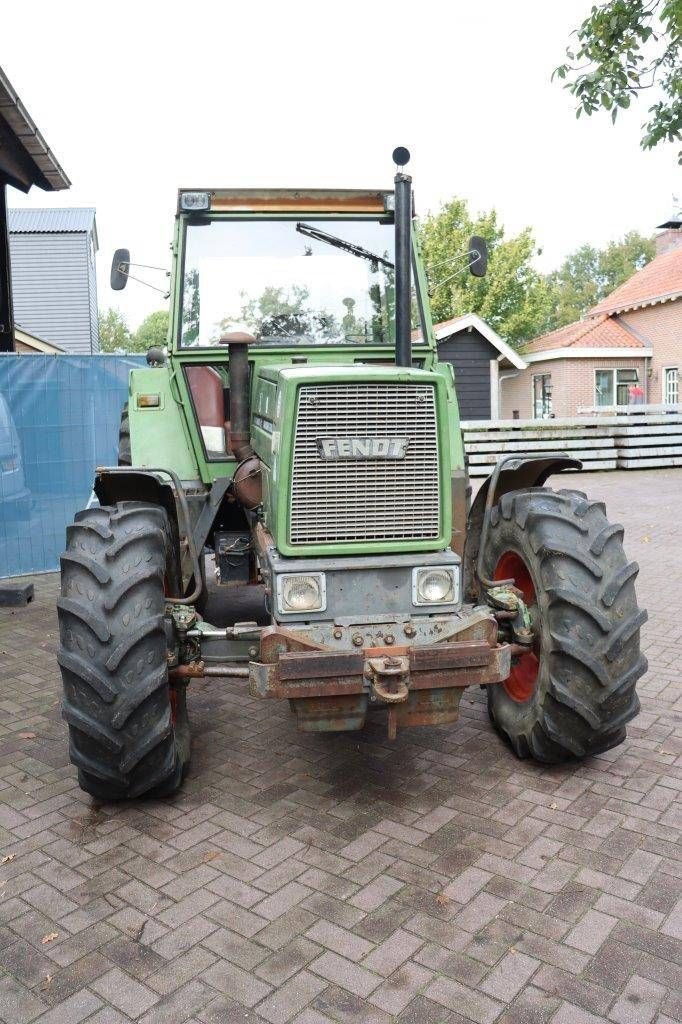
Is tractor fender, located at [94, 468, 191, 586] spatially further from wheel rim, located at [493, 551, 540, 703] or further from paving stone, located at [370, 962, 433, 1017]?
paving stone, located at [370, 962, 433, 1017]

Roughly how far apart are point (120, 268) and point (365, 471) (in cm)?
262

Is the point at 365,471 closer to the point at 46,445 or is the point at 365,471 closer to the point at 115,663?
the point at 115,663

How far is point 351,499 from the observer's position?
3809 millimetres

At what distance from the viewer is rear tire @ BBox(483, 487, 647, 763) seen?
3.87m

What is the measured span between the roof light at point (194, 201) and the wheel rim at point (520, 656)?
102 inches

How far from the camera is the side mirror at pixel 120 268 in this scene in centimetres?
548

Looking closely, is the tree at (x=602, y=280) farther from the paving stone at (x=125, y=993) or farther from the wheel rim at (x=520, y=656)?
the paving stone at (x=125, y=993)

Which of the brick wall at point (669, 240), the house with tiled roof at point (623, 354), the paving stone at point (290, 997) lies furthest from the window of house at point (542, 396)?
the paving stone at point (290, 997)

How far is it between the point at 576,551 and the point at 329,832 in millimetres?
1638

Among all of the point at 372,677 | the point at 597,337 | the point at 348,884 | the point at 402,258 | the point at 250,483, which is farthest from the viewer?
the point at 597,337

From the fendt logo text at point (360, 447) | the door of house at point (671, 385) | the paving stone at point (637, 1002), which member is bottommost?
the paving stone at point (637, 1002)

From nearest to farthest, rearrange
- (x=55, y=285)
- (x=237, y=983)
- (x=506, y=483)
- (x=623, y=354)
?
(x=237, y=983), (x=506, y=483), (x=623, y=354), (x=55, y=285)

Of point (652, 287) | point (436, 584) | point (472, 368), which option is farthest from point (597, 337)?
point (436, 584)

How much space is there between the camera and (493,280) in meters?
37.2
